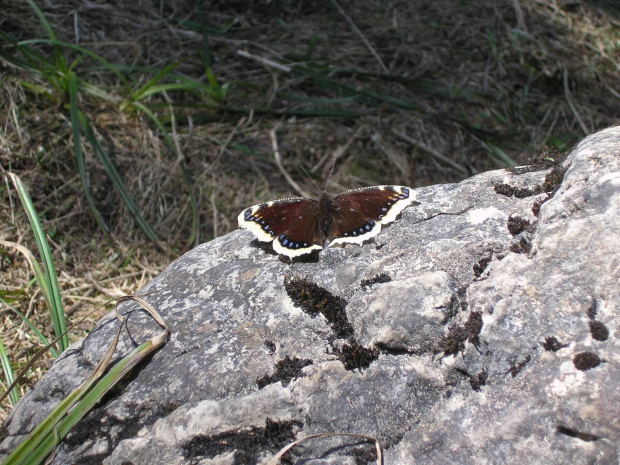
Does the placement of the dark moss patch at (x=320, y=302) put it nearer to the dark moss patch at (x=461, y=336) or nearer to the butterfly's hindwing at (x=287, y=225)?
the butterfly's hindwing at (x=287, y=225)

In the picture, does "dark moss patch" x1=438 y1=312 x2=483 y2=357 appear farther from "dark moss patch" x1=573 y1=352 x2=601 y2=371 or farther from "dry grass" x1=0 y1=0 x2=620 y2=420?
"dry grass" x1=0 y1=0 x2=620 y2=420

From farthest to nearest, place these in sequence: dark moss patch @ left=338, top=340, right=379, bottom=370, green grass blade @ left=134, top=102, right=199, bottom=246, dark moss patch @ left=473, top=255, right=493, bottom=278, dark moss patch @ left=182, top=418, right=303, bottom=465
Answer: green grass blade @ left=134, top=102, right=199, bottom=246
dark moss patch @ left=473, top=255, right=493, bottom=278
dark moss patch @ left=338, top=340, right=379, bottom=370
dark moss patch @ left=182, top=418, right=303, bottom=465

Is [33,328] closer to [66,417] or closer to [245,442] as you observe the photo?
[66,417]

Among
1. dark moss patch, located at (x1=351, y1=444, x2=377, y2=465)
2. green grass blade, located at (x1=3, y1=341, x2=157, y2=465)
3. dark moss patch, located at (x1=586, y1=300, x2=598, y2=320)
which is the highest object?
dark moss patch, located at (x1=586, y1=300, x2=598, y2=320)

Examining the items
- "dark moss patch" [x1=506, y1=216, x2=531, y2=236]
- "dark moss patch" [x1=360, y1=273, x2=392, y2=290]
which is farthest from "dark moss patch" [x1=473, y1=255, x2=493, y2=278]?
"dark moss patch" [x1=360, y1=273, x2=392, y2=290]

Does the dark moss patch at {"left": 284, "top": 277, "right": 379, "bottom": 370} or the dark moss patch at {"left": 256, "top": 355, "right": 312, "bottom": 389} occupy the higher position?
the dark moss patch at {"left": 284, "top": 277, "right": 379, "bottom": 370}

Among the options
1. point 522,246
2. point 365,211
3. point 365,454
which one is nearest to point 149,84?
point 365,211

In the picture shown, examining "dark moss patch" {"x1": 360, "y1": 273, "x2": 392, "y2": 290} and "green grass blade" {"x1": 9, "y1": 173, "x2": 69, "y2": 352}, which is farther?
"green grass blade" {"x1": 9, "y1": 173, "x2": 69, "y2": 352}
